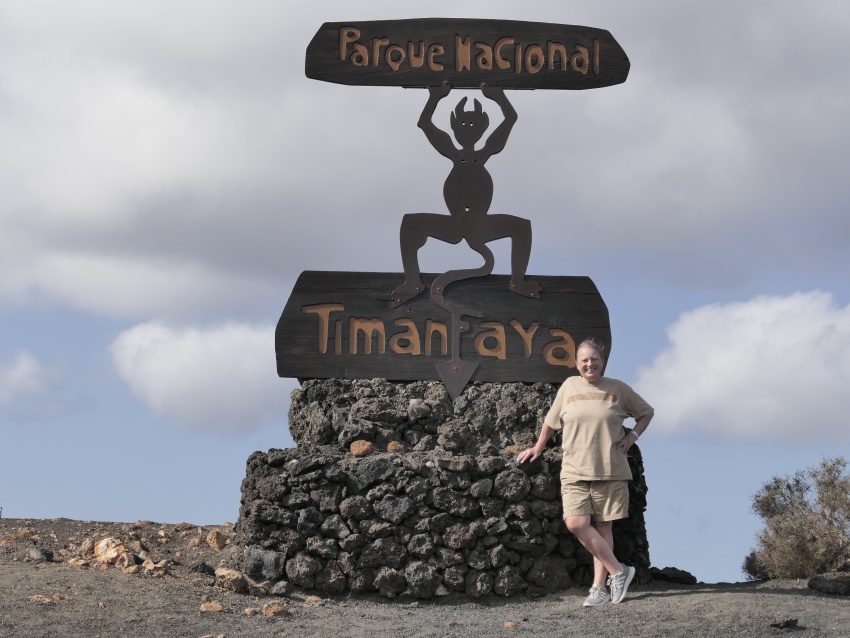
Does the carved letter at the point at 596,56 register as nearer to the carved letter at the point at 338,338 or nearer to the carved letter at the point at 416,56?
the carved letter at the point at 416,56

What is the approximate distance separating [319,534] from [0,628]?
8.51 ft

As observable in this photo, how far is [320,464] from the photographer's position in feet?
29.0

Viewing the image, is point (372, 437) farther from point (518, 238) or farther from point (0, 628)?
point (0, 628)

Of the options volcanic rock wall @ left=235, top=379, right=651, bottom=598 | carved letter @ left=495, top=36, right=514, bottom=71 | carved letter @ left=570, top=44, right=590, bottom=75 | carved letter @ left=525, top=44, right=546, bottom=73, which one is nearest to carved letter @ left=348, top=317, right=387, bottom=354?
volcanic rock wall @ left=235, top=379, right=651, bottom=598

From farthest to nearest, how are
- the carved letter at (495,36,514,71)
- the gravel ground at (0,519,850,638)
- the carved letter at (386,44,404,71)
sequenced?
1. the carved letter at (495,36,514,71)
2. the carved letter at (386,44,404,71)
3. the gravel ground at (0,519,850,638)

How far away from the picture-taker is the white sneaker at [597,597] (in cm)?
825

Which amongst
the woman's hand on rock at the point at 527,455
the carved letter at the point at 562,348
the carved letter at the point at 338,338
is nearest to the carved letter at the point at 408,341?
the carved letter at the point at 338,338

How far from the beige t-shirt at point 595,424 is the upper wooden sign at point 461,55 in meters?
3.38

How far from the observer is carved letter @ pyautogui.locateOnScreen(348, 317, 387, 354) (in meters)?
9.60

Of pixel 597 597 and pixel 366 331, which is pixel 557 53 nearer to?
pixel 366 331

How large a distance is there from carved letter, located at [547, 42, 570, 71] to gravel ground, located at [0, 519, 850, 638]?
5016 millimetres

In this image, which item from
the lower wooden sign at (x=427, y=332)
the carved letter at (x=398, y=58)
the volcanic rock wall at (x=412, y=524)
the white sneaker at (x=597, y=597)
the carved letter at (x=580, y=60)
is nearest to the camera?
the white sneaker at (x=597, y=597)

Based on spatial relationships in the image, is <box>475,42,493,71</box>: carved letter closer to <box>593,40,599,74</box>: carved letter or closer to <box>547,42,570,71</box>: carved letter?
<box>547,42,570,71</box>: carved letter

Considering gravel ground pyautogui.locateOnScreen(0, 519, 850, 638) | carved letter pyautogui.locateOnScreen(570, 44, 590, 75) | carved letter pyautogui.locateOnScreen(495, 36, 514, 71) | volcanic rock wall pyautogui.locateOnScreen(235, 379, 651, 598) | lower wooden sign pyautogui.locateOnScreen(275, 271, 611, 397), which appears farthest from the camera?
carved letter pyautogui.locateOnScreen(570, 44, 590, 75)
